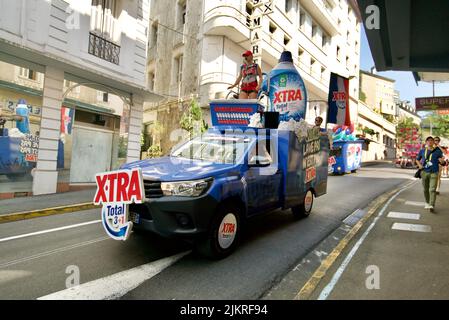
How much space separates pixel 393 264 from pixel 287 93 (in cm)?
422

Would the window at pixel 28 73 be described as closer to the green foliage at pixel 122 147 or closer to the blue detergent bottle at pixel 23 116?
the blue detergent bottle at pixel 23 116

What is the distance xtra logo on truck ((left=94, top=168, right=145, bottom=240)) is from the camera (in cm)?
354

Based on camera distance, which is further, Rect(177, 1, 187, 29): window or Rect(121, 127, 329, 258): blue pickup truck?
Rect(177, 1, 187, 29): window

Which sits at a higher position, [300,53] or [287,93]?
[300,53]

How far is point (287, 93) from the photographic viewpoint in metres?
6.80

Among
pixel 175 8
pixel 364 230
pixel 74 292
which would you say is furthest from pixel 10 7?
pixel 175 8

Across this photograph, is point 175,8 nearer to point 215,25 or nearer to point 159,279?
point 215,25

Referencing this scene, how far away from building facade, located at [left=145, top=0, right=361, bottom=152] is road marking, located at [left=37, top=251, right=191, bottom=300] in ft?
35.8

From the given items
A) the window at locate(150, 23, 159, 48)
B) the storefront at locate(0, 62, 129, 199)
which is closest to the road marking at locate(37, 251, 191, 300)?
the storefront at locate(0, 62, 129, 199)

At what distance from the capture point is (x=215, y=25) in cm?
1630

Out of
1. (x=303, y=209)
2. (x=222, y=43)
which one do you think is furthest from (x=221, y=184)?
(x=222, y=43)

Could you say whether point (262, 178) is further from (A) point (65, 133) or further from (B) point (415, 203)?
(A) point (65, 133)

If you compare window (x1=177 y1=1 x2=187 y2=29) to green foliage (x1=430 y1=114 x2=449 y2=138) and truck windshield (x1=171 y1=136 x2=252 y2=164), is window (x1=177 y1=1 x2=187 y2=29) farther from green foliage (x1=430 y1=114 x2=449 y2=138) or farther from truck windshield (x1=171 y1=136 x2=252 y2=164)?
green foliage (x1=430 y1=114 x2=449 y2=138)
